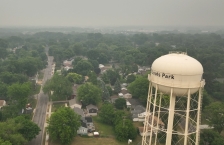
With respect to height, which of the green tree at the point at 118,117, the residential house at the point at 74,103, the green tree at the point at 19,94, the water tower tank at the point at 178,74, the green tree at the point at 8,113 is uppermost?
the water tower tank at the point at 178,74

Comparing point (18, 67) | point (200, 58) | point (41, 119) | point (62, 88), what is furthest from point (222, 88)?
point (18, 67)

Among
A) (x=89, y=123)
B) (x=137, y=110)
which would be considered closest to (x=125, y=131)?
(x=89, y=123)

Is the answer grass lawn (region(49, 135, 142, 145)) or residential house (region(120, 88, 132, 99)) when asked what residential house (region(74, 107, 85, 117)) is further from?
residential house (region(120, 88, 132, 99))

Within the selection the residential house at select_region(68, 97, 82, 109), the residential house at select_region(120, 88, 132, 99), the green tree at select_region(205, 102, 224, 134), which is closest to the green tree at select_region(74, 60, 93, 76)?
the residential house at select_region(120, 88, 132, 99)

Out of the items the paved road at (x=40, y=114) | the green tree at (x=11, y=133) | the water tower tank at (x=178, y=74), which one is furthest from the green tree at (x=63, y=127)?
the water tower tank at (x=178, y=74)

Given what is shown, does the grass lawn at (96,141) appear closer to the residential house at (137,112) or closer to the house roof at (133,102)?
the residential house at (137,112)

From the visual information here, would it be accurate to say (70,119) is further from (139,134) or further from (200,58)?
(200,58)
